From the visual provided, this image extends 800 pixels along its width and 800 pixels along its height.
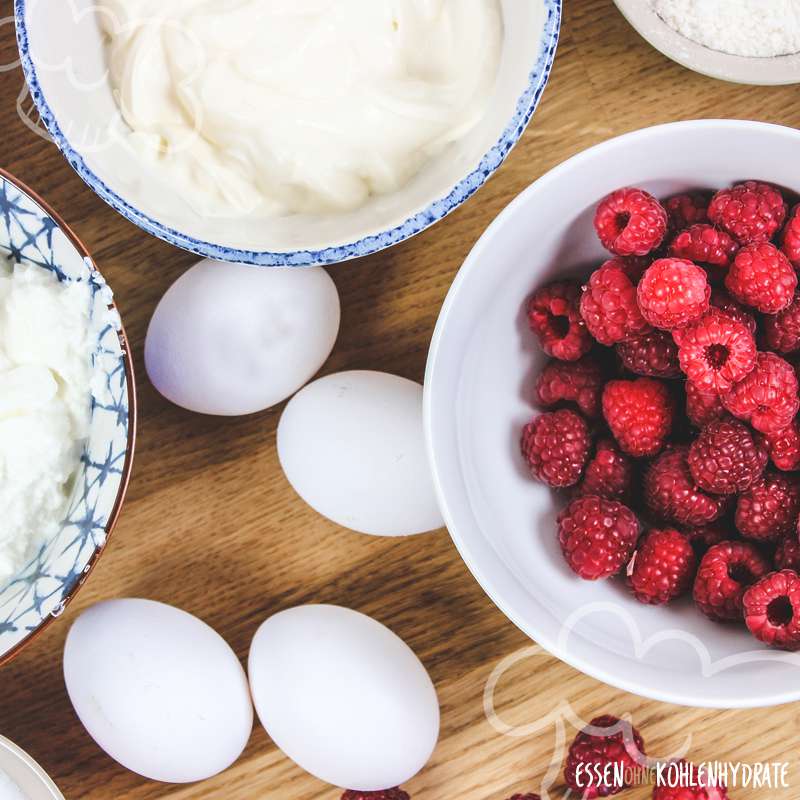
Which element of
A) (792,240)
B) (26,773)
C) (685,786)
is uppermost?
(792,240)

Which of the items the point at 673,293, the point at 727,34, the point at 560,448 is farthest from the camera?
the point at 727,34

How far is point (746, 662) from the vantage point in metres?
0.87

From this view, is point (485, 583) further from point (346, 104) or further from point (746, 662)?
point (346, 104)

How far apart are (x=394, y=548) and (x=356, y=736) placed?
20cm

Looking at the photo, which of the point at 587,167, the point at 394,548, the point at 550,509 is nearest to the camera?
the point at 587,167

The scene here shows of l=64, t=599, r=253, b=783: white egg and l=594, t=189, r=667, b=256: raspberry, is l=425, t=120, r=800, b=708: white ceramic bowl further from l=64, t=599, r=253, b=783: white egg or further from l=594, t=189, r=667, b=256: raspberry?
l=64, t=599, r=253, b=783: white egg

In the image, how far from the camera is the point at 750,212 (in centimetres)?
85

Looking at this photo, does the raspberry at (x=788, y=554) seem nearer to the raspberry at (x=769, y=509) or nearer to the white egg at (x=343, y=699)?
the raspberry at (x=769, y=509)

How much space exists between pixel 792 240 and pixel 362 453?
429 mm

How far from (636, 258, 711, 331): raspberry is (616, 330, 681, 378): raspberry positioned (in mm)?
53

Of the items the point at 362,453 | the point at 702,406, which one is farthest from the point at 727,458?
the point at 362,453

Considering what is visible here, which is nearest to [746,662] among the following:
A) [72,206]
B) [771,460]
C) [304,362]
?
[771,460]

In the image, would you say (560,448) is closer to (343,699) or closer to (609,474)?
(609,474)

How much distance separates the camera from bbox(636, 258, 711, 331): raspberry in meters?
0.80
